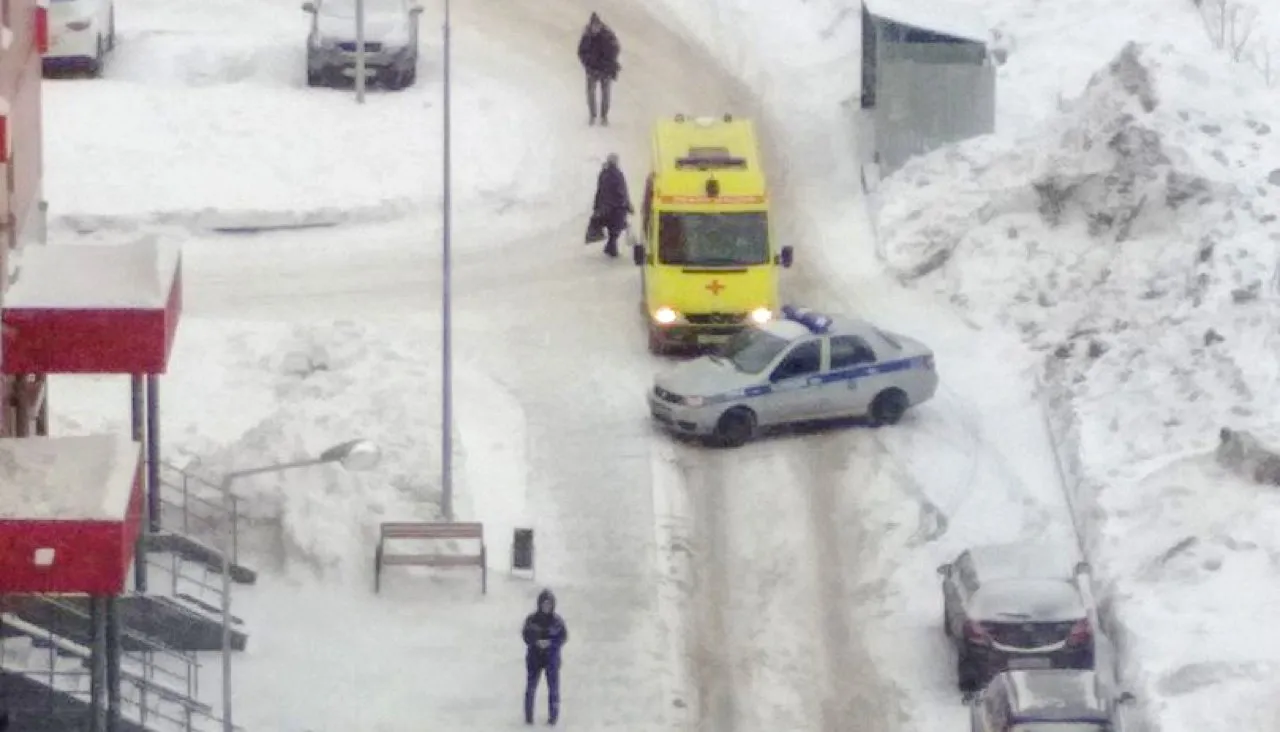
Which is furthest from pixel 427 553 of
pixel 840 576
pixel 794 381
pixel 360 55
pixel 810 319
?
pixel 360 55

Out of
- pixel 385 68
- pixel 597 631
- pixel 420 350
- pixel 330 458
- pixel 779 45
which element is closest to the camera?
pixel 330 458

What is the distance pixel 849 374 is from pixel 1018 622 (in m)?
6.97

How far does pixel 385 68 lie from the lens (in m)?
48.5

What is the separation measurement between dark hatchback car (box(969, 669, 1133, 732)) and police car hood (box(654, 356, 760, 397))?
28.5 feet

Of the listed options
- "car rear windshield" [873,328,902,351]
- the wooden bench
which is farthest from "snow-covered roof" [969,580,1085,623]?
"car rear windshield" [873,328,902,351]

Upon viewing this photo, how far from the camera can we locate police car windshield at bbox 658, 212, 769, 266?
39.8 m

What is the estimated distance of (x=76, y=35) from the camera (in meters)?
48.3

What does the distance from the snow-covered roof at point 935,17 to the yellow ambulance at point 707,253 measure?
6.12m

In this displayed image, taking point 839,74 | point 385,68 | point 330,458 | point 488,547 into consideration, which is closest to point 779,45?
point 839,74

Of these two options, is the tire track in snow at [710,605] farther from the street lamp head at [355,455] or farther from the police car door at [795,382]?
the street lamp head at [355,455]

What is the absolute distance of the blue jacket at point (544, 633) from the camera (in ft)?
102

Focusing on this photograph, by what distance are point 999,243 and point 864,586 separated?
9391 mm

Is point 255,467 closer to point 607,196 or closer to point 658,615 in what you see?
point 658,615

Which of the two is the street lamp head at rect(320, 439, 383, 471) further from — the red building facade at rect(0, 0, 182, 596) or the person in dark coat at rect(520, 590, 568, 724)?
the person in dark coat at rect(520, 590, 568, 724)
